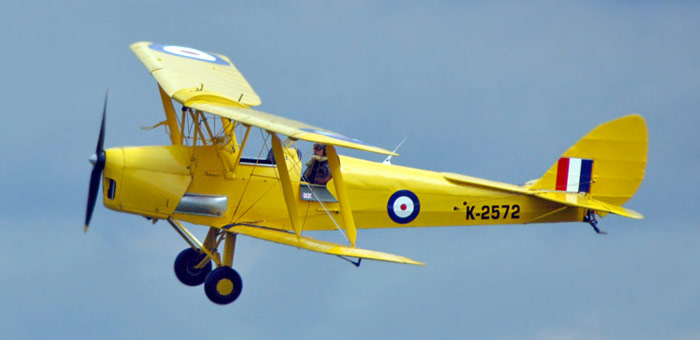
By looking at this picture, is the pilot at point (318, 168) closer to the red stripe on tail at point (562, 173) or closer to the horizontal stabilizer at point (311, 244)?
the horizontal stabilizer at point (311, 244)

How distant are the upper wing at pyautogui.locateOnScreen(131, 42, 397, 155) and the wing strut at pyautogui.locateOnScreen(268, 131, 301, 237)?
1.17ft

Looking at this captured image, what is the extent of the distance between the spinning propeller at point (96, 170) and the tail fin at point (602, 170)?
680 centimetres

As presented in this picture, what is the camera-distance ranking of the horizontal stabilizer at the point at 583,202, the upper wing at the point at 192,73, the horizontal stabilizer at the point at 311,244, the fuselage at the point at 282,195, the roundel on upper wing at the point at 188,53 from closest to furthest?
the horizontal stabilizer at the point at 311,244 < the fuselage at the point at 282,195 < the upper wing at the point at 192,73 < the horizontal stabilizer at the point at 583,202 < the roundel on upper wing at the point at 188,53

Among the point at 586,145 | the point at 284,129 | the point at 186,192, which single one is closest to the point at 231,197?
the point at 186,192

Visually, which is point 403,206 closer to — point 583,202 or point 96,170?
point 583,202

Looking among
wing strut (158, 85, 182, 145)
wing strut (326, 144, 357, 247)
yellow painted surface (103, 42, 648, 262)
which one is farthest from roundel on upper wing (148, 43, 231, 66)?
wing strut (326, 144, 357, 247)

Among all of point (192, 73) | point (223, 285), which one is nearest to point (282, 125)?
point (223, 285)

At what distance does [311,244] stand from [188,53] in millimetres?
A: 4946

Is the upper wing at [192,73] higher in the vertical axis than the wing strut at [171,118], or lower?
higher

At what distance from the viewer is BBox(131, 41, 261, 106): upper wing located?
66.7 feet

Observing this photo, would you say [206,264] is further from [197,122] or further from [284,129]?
[284,129]

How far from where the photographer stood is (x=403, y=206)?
69.3 ft

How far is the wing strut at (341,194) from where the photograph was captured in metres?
19.2

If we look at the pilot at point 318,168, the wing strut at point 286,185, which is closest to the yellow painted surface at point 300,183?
the wing strut at point 286,185
